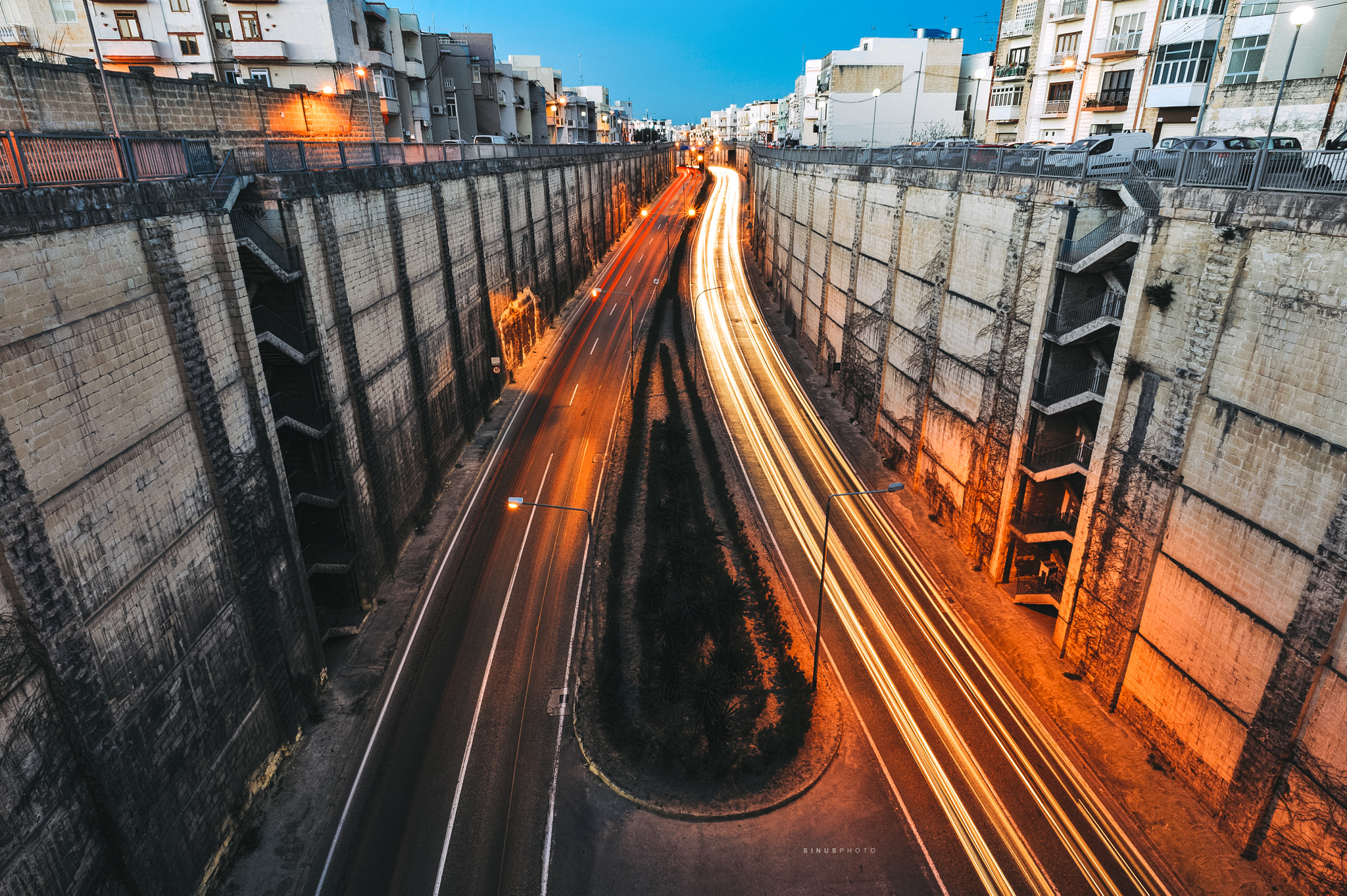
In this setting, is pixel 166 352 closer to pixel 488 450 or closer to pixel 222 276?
pixel 222 276

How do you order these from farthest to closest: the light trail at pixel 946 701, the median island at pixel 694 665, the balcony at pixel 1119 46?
the balcony at pixel 1119 46 → the median island at pixel 694 665 → the light trail at pixel 946 701

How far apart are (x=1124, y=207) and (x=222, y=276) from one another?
84.8 ft

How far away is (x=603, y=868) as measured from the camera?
16609mm

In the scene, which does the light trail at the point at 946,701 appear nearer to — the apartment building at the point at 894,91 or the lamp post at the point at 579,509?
the lamp post at the point at 579,509

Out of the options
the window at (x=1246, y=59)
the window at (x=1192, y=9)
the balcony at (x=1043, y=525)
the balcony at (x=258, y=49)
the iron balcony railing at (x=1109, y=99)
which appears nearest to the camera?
the balcony at (x=1043, y=525)

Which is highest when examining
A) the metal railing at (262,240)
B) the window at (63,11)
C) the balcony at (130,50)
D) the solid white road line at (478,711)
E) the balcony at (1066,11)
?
the balcony at (1066,11)

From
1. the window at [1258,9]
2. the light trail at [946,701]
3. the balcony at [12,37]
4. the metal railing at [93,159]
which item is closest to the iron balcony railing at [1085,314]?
the light trail at [946,701]

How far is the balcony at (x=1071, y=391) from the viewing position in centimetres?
2202

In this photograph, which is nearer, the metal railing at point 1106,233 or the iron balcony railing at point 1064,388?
the metal railing at point 1106,233

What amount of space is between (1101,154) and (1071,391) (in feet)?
25.3

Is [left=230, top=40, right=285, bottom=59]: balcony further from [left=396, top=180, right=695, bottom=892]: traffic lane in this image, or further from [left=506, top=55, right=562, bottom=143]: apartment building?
[left=506, top=55, right=562, bottom=143]: apartment building

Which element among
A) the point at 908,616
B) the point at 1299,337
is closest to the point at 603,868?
the point at 908,616

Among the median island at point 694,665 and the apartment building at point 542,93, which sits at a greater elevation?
the apartment building at point 542,93

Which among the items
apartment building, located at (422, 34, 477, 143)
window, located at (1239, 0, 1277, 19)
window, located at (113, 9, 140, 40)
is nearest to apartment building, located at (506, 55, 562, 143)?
apartment building, located at (422, 34, 477, 143)
